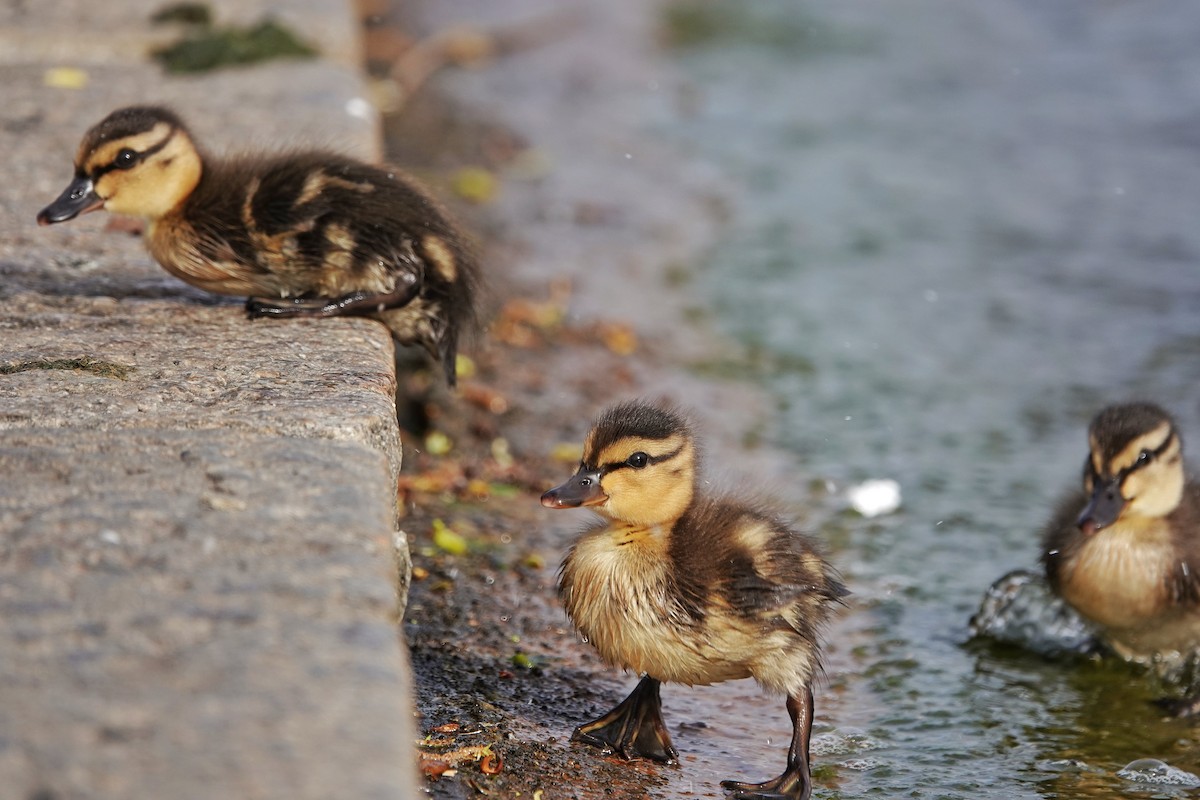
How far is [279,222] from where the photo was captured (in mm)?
4250

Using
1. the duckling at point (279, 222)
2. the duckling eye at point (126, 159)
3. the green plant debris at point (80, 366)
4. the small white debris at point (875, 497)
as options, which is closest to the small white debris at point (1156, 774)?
the small white debris at point (875, 497)

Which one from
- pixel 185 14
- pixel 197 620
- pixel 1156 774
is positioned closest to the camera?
pixel 197 620

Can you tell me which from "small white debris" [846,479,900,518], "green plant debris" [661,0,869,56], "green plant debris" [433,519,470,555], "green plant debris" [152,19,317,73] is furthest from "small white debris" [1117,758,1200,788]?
"green plant debris" [661,0,869,56]

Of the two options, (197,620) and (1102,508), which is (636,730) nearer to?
(197,620)

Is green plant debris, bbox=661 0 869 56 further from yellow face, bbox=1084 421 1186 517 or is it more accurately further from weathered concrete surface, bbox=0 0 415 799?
weathered concrete surface, bbox=0 0 415 799

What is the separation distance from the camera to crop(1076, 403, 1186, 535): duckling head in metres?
4.68

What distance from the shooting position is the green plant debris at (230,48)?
22.8ft

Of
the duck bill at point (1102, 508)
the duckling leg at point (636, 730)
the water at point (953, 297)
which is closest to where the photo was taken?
the duckling leg at point (636, 730)

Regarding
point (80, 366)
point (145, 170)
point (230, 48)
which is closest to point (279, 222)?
Result: point (145, 170)

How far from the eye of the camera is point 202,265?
4.34 metres

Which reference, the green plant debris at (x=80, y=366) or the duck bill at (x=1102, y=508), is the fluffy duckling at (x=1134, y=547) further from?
the green plant debris at (x=80, y=366)

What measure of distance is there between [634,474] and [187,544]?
1.26m

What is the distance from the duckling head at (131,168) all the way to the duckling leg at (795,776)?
232cm

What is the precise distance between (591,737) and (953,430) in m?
3.27
